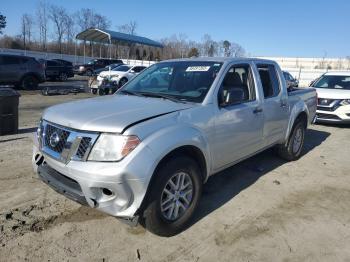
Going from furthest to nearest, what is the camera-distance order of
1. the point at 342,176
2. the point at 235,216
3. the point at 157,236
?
1. the point at 342,176
2. the point at 235,216
3. the point at 157,236

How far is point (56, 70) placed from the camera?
26203mm

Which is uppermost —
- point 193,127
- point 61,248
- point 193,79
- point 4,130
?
point 193,79

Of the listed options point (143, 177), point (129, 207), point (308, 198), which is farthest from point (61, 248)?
point (308, 198)

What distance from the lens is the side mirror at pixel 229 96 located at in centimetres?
420

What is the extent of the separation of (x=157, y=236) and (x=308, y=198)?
239 centimetres

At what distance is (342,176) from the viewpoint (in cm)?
584

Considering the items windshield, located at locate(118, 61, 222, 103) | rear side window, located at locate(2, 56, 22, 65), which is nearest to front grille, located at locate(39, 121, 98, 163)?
windshield, located at locate(118, 61, 222, 103)

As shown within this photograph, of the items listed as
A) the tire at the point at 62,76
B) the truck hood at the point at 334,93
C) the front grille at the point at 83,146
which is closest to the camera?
the front grille at the point at 83,146

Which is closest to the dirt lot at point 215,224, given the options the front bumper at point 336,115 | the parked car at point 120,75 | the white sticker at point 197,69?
the white sticker at point 197,69

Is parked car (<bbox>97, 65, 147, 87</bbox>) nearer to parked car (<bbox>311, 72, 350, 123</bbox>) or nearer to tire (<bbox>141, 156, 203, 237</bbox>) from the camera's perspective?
parked car (<bbox>311, 72, 350, 123</bbox>)

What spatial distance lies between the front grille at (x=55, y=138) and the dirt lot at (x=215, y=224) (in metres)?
0.90

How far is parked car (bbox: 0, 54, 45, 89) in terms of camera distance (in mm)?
17328

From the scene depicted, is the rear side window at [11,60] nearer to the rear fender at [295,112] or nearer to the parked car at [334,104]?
the parked car at [334,104]

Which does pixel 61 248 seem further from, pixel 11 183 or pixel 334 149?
pixel 334 149
